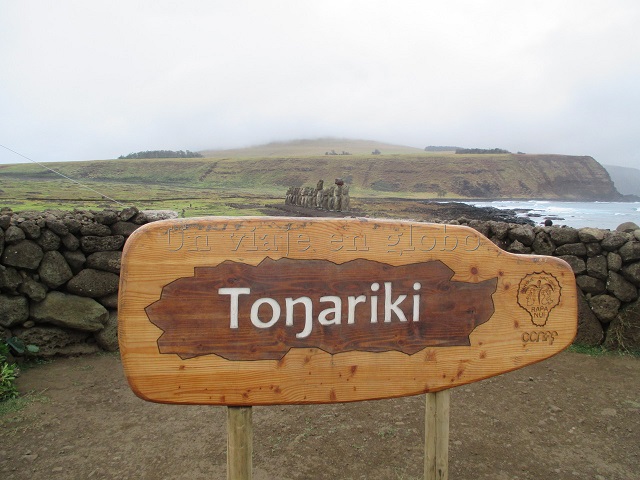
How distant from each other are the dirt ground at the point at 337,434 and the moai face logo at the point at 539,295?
2.05m

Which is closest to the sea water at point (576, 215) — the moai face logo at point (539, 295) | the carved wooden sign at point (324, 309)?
the moai face logo at point (539, 295)

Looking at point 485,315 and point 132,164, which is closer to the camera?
point 485,315

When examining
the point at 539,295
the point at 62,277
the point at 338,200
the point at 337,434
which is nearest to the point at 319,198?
the point at 338,200

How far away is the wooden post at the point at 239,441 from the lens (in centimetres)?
171

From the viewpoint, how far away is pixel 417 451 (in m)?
3.71

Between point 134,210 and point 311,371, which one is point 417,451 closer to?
point 311,371

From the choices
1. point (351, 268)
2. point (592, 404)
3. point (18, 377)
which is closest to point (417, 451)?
point (592, 404)

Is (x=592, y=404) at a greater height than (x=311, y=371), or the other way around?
(x=311, y=371)

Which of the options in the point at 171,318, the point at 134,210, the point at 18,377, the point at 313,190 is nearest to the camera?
the point at 171,318

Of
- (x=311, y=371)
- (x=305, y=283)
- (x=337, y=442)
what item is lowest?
(x=337, y=442)

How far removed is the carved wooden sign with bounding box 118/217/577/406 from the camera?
62.7 inches

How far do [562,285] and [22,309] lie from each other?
18.2 ft

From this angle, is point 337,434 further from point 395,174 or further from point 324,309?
point 395,174

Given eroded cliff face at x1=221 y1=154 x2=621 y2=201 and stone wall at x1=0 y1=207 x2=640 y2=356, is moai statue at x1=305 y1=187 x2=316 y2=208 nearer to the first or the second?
stone wall at x1=0 y1=207 x2=640 y2=356
